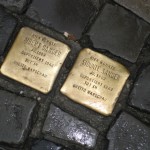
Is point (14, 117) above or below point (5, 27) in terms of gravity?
below

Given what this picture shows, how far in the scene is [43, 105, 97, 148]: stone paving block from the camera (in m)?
1.66

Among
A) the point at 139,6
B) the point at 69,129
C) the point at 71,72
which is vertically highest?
the point at 139,6

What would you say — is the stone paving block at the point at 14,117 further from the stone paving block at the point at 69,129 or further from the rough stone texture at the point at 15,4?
the rough stone texture at the point at 15,4

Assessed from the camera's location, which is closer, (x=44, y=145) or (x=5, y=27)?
(x=44, y=145)

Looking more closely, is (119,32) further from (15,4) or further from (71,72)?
(15,4)

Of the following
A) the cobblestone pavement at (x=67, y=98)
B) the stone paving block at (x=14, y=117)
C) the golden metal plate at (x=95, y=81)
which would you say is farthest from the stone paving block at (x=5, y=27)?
the golden metal plate at (x=95, y=81)

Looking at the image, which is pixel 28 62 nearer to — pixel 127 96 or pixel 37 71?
pixel 37 71

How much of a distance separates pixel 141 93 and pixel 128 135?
207 mm

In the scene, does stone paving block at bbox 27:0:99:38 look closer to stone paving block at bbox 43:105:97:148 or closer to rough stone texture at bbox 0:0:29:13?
rough stone texture at bbox 0:0:29:13

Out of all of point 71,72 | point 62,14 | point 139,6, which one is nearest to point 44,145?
point 71,72

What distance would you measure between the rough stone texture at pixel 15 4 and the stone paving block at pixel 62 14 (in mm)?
39

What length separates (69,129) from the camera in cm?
167

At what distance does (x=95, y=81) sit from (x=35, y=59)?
12.0 inches

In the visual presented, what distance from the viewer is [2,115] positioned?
65.4 inches
